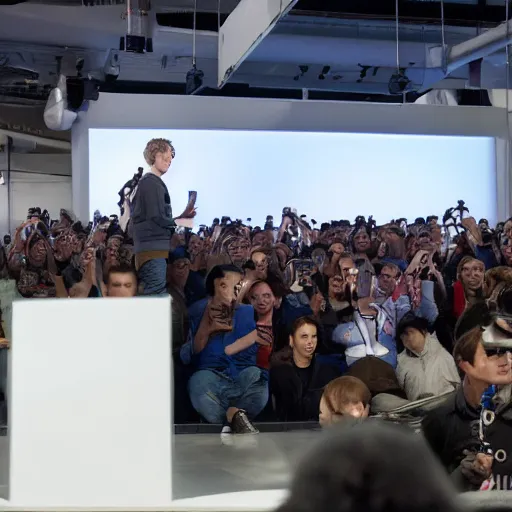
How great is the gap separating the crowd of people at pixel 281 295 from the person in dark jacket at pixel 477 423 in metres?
0.97

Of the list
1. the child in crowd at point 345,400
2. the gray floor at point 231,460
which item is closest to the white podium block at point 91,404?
the gray floor at point 231,460

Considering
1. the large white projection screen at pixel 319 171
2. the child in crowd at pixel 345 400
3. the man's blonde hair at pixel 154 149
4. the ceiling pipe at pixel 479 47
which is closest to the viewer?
the child in crowd at pixel 345 400

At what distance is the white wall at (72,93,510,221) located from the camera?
5.79 metres

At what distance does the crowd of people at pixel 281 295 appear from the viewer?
4000mm

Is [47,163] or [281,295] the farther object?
[47,163]

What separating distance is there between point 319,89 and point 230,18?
173 centimetres

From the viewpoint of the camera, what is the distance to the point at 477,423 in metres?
2.36

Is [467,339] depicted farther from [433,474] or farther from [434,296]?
[433,474]

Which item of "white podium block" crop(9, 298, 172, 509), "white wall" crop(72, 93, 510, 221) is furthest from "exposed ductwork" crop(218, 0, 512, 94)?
"white podium block" crop(9, 298, 172, 509)

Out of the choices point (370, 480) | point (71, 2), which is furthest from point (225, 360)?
point (370, 480)

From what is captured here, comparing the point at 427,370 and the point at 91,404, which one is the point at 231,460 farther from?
the point at 91,404

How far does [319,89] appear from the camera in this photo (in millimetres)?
6660

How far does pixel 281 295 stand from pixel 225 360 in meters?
0.41

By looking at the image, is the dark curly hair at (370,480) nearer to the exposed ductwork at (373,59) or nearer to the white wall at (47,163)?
the white wall at (47,163)
